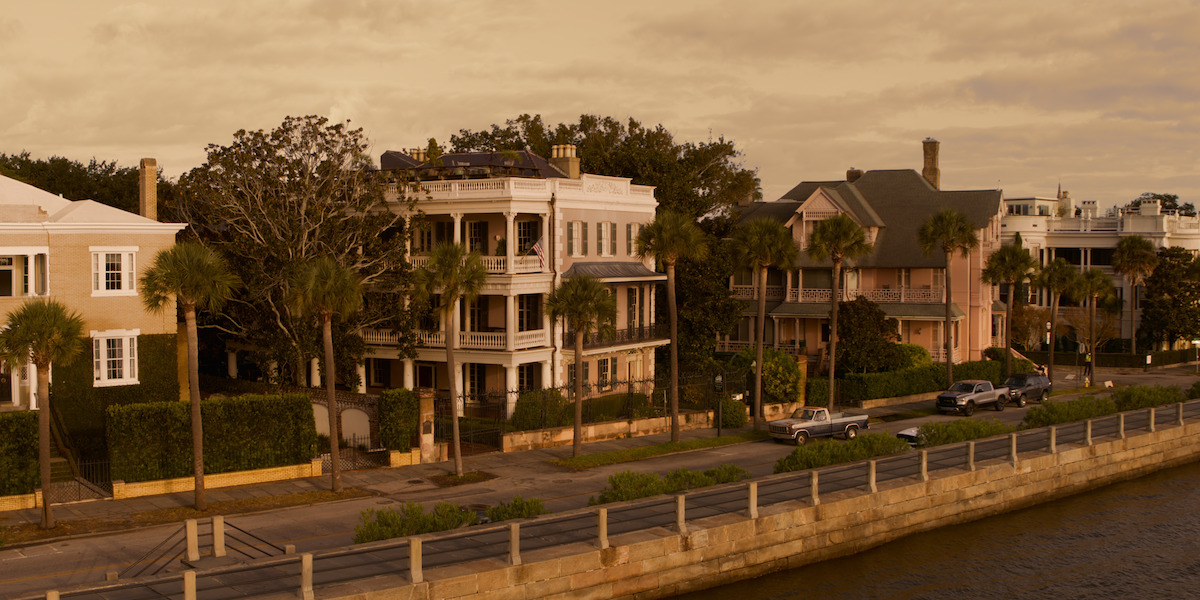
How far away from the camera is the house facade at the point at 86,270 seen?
39.5 meters

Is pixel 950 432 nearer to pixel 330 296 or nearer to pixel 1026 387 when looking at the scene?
pixel 330 296

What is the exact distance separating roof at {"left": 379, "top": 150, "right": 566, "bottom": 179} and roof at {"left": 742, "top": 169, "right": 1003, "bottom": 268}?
22368mm

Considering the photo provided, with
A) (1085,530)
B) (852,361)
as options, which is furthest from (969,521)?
(852,361)

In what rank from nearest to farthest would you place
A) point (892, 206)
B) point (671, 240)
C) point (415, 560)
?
point (415, 560), point (671, 240), point (892, 206)

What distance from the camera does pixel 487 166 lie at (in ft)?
177

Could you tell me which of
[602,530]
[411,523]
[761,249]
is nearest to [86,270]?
[411,523]

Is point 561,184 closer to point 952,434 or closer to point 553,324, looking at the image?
point 553,324

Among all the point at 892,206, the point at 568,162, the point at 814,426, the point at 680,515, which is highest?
the point at 568,162

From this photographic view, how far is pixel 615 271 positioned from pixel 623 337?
368 centimetres

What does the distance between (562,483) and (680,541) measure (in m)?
10.9

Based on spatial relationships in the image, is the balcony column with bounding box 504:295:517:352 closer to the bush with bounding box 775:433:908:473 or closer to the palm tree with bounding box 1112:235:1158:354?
the bush with bounding box 775:433:908:473

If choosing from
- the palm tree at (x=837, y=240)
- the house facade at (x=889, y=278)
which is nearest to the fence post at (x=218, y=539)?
the palm tree at (x=837, y=240)

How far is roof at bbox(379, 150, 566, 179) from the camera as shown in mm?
53531

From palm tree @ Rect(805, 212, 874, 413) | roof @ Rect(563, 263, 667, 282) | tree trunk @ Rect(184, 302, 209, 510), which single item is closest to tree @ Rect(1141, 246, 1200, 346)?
palm tree @ Rect(805, 212, 874, 413)
